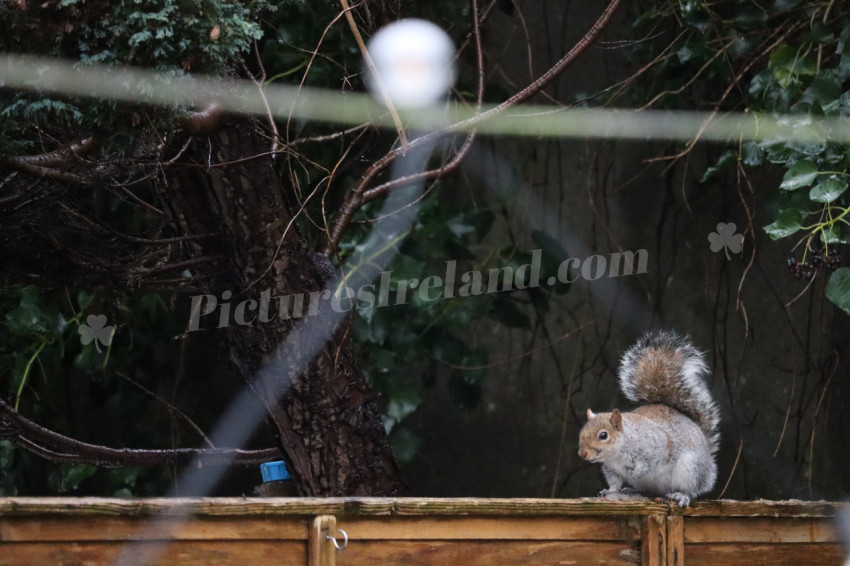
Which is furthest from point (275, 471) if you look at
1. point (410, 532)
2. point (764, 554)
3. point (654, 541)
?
point (764, 554)

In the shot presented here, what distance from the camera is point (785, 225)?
1.36 meters

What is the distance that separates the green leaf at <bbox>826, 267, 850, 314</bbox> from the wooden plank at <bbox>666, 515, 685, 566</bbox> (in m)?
0.40

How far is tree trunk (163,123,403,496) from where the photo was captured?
1341 mm

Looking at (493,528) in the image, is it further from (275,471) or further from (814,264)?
(814,264)

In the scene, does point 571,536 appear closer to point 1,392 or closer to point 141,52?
point 141,52

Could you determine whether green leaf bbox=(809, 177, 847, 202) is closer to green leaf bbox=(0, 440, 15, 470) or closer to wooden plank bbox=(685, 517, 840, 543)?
wooden plank bbox=(685, 517, 840, 543)

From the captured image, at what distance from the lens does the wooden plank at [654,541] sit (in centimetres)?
114

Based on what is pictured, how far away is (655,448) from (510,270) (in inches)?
28.2

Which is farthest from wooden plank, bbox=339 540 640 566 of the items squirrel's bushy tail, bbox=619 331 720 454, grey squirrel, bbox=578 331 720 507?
squirrel's bushy tail, bbox=619 331 720 454

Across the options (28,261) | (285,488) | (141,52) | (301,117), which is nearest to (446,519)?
(285,488)

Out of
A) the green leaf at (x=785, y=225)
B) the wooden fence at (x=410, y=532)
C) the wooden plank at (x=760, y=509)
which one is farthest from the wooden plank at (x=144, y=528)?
the green leaf at (x=785, y=225)

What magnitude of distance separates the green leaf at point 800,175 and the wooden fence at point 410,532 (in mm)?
443

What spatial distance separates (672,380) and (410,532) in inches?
21.3

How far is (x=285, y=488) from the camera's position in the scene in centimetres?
146
